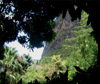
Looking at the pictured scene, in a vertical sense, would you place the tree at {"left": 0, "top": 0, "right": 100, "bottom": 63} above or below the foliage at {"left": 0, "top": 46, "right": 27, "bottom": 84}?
below

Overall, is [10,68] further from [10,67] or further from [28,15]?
[28,15]

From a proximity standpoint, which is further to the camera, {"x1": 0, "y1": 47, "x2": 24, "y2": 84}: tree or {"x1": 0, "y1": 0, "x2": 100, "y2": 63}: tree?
{"x1": 0, "y1": 47, "x2": 24, "y2": 84}: tree

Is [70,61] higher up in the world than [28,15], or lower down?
higher up

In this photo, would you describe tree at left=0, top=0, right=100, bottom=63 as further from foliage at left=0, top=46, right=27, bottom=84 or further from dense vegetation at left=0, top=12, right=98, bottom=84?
foliage at left=0, top=46, right=27, bottom=84

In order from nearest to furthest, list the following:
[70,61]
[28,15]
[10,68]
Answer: [28,15], [70,61], [10,68]

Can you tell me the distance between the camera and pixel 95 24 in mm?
3014

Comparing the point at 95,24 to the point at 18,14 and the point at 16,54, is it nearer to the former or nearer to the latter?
the point at 18,14

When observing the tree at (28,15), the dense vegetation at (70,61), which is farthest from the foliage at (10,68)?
the tree at (28,15)

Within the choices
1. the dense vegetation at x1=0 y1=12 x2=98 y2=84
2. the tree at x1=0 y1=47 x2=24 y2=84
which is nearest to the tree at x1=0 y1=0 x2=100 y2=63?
the dense vegetation at x1=0 y1=12 x2=98 y2=84

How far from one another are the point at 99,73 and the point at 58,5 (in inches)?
84.9

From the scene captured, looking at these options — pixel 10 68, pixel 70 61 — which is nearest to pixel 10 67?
pixel 10 68

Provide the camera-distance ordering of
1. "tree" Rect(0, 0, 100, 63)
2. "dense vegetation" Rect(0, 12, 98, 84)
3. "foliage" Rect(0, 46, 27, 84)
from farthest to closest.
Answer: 1. "foliage" Rect(0, 46, 27, 84)
2. "dense vegetation" Rect(0, 12, 98, 84)
3. "tree" Rect(0, 0, 100, 63)

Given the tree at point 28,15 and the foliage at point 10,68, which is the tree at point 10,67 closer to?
the foliage at point 10,68

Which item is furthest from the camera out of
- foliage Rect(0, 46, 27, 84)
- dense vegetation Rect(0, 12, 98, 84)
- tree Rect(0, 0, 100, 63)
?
foliage Rect(0, 46, 27, 84)
